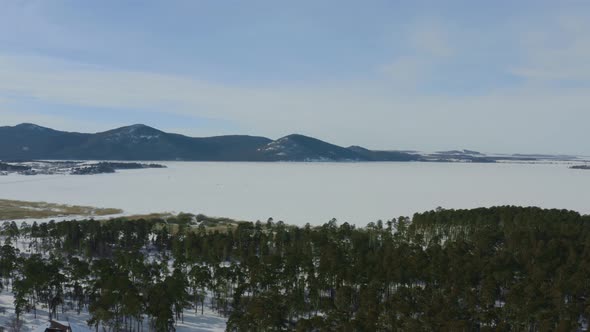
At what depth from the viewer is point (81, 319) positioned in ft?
182

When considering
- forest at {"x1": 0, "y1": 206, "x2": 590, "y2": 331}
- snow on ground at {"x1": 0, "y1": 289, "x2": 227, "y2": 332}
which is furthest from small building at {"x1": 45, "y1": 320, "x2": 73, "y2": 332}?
snow on ground at {"x1": 0, "y1": 289, "x2": 227, "y2": 332}

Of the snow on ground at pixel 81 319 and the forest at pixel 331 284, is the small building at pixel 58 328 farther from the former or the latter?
the snow on ground at pixel 81 319

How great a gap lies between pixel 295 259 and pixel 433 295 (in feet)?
68.9

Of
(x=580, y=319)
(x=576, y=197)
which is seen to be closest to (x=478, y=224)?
(x=580, y=319)

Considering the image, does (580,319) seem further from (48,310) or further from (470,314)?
(48,310)

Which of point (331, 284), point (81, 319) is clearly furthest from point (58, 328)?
point (331, 284)

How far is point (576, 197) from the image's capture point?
193500 millimetres

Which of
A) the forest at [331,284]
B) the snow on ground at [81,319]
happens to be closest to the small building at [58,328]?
the forest at [331,284]

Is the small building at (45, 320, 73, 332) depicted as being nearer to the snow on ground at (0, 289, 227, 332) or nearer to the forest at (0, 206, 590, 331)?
the forest at (0, 206, 590, 331)

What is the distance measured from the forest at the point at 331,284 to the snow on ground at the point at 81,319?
45.9 inches

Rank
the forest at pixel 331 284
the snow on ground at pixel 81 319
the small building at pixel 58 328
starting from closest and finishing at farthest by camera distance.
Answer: the small building at pixel 58 328 → the forest at pixel 331 284 → the snow on ground at pixel 81 319

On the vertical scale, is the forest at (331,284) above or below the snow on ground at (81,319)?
above

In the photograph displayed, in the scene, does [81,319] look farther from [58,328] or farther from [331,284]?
[331,284]

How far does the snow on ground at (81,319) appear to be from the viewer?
5288cm
